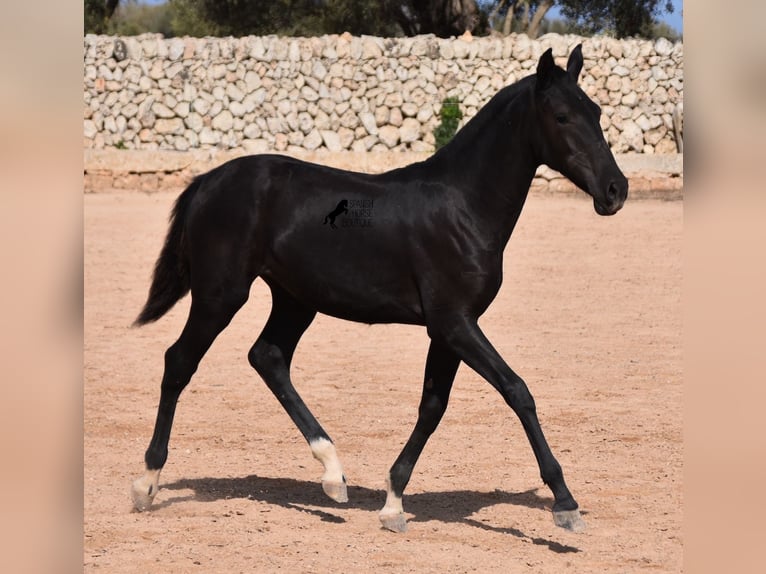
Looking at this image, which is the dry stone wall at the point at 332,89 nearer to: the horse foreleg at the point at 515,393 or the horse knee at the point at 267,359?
the horse knee at the point at 267,359

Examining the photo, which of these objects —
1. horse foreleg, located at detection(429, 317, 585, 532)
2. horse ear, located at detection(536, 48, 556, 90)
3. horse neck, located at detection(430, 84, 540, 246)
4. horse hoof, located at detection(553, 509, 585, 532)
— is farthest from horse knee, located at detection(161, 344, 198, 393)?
horse ear, located at detection(536, 48, 556, 90)

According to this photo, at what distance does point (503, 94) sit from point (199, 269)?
1668mm

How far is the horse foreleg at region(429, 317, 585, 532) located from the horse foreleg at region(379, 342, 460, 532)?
1.13 ft

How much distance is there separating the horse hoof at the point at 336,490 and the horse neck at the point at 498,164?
55.8 inches

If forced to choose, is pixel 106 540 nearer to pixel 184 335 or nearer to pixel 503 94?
pixel 184 335

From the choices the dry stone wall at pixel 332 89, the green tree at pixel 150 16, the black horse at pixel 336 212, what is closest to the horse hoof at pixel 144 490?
the black horse at pixel 336 212

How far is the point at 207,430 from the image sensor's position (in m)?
7.11

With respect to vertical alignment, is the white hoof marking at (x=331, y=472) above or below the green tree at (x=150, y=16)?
below

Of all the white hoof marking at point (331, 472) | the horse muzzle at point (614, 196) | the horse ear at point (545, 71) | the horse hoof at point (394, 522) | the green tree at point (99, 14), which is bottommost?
the horse hoof at point (394, 522)

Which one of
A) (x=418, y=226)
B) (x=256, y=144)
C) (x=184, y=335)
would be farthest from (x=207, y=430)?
(x=256, y=144)

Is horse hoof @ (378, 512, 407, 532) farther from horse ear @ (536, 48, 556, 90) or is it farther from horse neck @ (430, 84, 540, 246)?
horse ear @ (536, 48, 556, 90)

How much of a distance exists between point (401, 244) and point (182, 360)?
1.27m

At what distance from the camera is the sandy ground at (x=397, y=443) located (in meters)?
4.64

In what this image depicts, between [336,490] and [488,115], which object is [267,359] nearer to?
[336,490]
